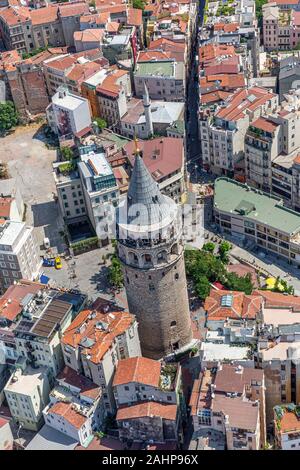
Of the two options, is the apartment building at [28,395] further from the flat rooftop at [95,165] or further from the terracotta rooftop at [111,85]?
the terracotta rooftop at [111,85]

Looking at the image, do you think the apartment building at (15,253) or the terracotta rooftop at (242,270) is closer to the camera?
the apartment building at (15,253)

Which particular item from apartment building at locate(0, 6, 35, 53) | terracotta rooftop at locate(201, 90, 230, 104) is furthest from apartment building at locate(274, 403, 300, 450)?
apartment building at locate(0, 6, 35, 53)

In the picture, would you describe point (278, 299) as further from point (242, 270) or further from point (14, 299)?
point (14, 299)

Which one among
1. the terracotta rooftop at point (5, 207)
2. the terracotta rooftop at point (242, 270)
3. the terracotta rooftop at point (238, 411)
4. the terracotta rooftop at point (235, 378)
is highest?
the terracotta rooftop at point (5, 207)

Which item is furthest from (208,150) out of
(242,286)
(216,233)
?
(242,286)

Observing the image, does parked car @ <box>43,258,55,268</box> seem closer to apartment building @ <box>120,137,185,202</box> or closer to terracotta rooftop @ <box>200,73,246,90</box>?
apartment building @ <box>120,137,185,202</box>

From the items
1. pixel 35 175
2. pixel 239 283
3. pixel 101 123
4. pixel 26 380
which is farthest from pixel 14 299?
pixel 101 123

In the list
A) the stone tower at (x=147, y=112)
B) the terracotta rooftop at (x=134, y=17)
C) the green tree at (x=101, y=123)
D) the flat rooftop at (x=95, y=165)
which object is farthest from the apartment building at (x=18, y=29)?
the flat rooftop at (x=95, y=165)

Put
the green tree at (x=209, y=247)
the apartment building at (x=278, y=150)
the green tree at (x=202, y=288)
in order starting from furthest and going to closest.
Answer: the apartment building at (x=278, y=150) < the green tree at (x=209, y=247) < the green tree at (x=202, y=288)
